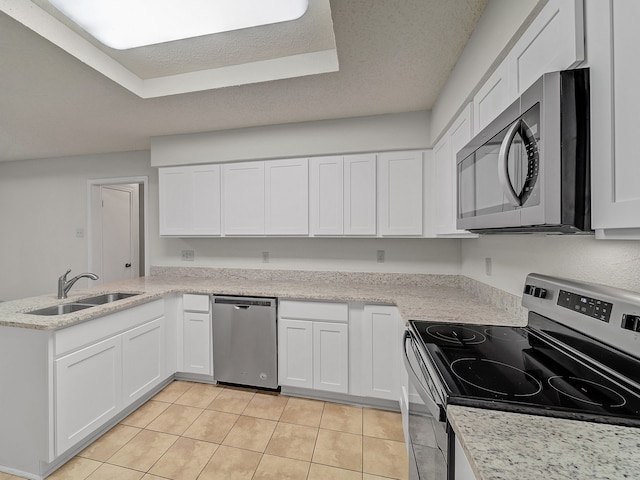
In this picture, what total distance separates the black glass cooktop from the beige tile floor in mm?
1049

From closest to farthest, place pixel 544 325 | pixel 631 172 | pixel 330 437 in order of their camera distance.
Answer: pixel 631 172, pixel 544 325, pixel 330 437

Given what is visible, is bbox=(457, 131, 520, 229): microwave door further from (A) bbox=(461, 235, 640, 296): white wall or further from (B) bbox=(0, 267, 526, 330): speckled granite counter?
(B) bbox=(0, 267, 526, 330): speckled granite counter

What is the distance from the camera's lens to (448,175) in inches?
80.0

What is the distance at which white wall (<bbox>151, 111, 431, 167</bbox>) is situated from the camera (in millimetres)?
2488

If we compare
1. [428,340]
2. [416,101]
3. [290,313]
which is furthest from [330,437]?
[416,101]

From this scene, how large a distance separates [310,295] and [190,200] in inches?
66.8

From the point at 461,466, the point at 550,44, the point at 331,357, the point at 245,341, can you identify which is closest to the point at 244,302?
the point at 245,341

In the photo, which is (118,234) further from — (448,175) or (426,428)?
(426,428)

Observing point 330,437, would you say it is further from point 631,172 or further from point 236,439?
point 631,172

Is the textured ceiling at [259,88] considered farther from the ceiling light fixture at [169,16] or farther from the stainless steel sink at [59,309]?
the stainless steel sink at [59,309]

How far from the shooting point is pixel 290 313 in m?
2.38

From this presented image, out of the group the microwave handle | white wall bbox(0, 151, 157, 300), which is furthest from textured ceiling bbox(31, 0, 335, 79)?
white wall bbox(0, 151, 157, 300)

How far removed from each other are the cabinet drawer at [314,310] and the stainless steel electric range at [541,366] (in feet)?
3.29

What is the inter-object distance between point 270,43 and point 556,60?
1.56 m
